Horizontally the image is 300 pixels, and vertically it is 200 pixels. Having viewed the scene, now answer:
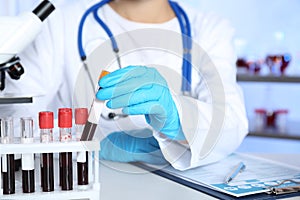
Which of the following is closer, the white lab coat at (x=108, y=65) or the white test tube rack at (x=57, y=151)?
the white test tube rack at (x=57, y=151)

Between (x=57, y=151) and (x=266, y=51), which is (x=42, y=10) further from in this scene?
(x=266, y=51)

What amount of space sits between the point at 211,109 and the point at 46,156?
45 cm

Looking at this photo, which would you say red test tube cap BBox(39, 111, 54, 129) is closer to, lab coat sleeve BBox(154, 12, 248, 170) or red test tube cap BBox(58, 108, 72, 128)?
red test tube cap BBox(58, 108, 72, 128)

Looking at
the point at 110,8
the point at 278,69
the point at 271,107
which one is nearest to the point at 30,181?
the point at 110,8

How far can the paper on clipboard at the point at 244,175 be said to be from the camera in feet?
2.57

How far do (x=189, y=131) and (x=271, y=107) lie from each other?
186cm

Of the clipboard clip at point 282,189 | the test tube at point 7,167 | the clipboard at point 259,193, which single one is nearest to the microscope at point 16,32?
the test tube at point 7,167

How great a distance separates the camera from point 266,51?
258 cm

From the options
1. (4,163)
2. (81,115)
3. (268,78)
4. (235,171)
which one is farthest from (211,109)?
(268,78)

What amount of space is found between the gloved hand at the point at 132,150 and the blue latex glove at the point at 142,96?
87 mm

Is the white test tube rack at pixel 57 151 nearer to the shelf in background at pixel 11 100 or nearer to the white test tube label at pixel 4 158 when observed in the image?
the white test tube label at pixel 4 158

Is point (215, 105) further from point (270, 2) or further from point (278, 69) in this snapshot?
point (270, 2)

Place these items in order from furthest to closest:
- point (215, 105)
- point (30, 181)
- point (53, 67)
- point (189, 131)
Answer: point (53, 67)
point (215, 105)
point (189, 131)
point (30, 181)

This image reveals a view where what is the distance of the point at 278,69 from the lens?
2340 millimetres
